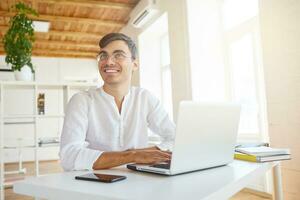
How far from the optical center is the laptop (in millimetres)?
801

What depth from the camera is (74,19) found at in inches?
202

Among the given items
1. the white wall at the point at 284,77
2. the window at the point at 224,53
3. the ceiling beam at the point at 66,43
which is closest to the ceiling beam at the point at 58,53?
the ceiling beam at the point at 66,43

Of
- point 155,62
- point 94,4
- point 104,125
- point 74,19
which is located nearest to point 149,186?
point 104,125

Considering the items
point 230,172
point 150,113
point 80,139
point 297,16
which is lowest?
point 230,172

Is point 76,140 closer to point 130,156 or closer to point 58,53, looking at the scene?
point 130,156

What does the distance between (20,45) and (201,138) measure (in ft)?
8.87

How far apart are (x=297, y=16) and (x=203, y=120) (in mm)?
1608

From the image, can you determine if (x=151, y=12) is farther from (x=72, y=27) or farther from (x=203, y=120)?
(x=203, y=120)

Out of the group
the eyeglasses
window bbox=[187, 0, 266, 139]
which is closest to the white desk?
the eyeglasses

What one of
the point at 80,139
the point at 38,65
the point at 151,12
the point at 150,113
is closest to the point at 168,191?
the point at 80,139

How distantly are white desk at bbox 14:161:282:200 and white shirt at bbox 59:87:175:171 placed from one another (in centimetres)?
16

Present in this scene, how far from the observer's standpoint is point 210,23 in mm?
3492

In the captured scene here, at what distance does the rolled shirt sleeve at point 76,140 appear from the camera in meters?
1.02

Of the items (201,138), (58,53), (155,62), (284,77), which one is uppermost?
(58,53)
